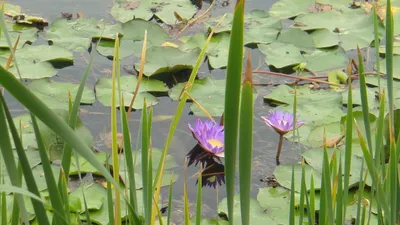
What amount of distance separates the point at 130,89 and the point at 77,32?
0.45 meters

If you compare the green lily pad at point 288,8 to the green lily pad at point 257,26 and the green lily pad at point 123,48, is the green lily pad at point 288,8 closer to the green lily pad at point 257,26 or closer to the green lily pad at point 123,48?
the green lily pad at point 257,26

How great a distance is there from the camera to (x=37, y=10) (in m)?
2.48

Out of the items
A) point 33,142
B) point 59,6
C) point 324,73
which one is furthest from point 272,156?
point 59,6

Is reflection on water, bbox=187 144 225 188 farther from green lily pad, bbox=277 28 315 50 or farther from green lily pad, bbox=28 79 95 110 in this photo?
green lily pad, bbox=277 28 315 50

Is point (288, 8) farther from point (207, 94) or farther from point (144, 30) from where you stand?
point (207, 94)

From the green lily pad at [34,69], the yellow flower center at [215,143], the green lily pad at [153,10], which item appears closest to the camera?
the yellow flower center at [215,143]

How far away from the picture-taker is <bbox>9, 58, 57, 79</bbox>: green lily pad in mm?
2000

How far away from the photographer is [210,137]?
5.58 ft

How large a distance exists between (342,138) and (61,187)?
117 centimetres

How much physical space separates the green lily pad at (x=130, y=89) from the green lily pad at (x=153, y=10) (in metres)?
0.47

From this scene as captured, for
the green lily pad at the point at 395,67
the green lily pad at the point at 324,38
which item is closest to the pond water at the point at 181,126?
the green lily pad at the point at 324,38

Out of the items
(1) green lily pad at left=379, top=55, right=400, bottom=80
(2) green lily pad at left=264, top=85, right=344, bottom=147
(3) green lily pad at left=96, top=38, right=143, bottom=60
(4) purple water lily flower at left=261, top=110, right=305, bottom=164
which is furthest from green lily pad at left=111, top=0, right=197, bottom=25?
(4) purple water lily flower at left=261, top=110, right=305, bottom=164

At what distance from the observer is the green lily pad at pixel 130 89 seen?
6.25 ft

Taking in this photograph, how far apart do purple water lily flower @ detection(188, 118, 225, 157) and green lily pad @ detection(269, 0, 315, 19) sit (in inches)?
38.6
